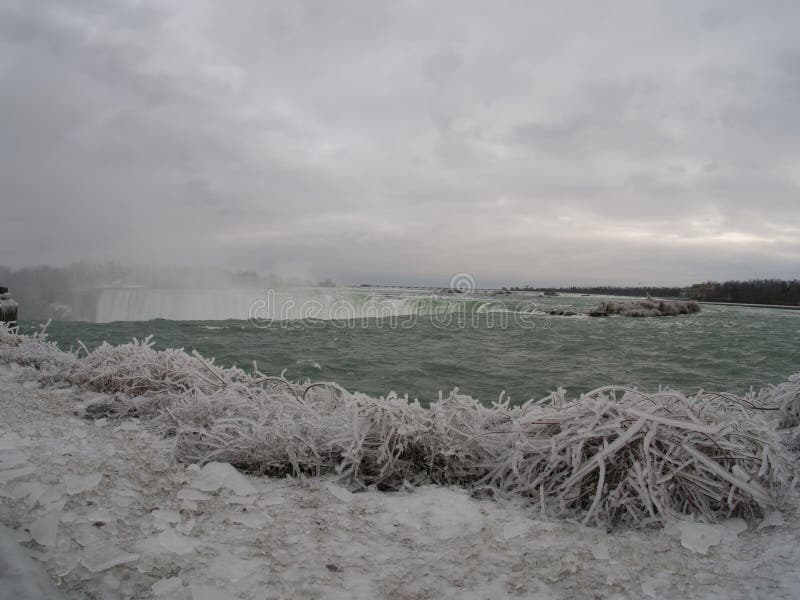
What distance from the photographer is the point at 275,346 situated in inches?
423

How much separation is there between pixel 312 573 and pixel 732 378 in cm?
1016

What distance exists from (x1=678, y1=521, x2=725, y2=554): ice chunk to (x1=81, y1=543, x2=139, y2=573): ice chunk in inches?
65.8

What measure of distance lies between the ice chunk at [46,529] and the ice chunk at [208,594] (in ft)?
1.40

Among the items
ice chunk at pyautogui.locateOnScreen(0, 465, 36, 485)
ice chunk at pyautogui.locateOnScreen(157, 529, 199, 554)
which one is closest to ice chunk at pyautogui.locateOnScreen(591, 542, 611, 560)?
ice chunk at pyautogui.locateOnScreen(157, 529, 199, 554)

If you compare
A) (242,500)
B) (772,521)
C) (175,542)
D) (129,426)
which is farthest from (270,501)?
(772,521)

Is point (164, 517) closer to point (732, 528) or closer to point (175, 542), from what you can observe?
point (175, 542)

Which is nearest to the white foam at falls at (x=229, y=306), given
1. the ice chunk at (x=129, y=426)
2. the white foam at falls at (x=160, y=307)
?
the white foam at falls at (x=160, y=307)

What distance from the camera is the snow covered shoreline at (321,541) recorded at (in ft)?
3.76

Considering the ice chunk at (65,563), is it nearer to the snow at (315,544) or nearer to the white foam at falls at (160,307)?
the snow at (315,544)

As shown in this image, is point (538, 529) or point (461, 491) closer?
point (538, 529)

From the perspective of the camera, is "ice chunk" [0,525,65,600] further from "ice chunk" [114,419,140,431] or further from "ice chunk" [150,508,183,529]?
"ice chunk" [114,419,140,431]

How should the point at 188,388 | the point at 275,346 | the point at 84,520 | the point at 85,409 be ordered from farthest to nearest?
the point at 275,346, the point at 188,388, the point at 85,409, the point at 84,520

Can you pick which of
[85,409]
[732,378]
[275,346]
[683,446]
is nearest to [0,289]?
[275,346]

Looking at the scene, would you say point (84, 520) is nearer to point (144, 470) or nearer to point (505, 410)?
point (144, 470)
